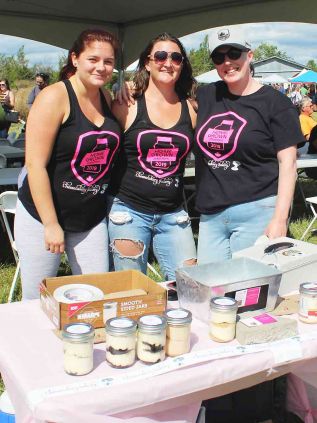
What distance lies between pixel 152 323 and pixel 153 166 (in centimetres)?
95

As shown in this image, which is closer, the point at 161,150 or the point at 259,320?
the point at 259,320

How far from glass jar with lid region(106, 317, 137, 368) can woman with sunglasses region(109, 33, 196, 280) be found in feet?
2.73

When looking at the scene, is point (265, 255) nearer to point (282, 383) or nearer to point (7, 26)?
point (282, 383)

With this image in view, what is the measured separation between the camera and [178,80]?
232 cm

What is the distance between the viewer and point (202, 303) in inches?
63.7

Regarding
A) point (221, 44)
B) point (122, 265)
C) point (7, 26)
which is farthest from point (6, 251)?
point (7, 26)

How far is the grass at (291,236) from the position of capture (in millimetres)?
3738

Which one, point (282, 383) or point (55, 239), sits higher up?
point (55, 239)

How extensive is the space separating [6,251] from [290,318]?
3382 millimetres

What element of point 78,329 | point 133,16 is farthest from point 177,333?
point 133,16

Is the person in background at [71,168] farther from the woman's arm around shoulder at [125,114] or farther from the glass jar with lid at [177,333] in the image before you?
the glass jar with lid at [177,333]

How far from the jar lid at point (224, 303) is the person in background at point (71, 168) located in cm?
71

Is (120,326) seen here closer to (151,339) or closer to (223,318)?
(151,339)

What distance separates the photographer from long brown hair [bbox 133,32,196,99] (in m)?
2.21
